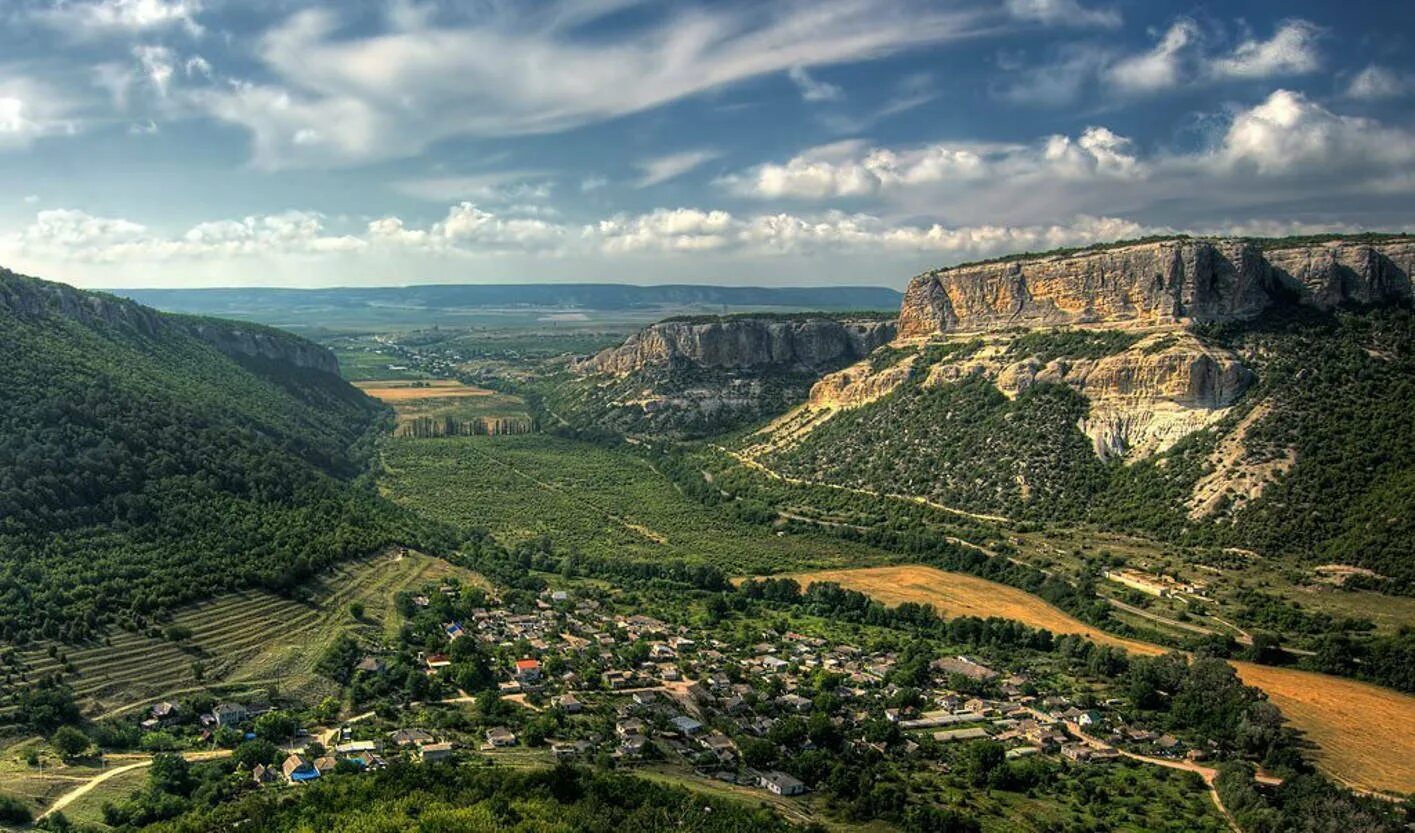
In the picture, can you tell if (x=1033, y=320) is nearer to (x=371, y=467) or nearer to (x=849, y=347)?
(x=849, y=347)

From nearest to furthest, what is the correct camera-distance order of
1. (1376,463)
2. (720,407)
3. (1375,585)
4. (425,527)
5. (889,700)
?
1. (889,700)
2. (1375,585)
3. (1376,463)
4. (425,527)
5. (720,407)

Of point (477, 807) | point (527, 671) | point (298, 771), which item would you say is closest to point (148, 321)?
point (527, 671)

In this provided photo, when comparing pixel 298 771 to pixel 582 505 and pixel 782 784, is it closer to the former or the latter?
pixel 782 784

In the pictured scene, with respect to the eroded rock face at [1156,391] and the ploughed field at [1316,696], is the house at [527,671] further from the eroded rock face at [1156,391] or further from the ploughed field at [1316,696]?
the eroded rock face at [1156,391]

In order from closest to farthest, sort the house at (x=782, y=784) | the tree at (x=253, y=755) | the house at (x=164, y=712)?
the tree at (x=253, y=755), the house at (x=782, y=784), the house at (x=164, y=712)

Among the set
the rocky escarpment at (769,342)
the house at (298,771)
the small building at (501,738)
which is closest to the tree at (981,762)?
the small building at (501,738)

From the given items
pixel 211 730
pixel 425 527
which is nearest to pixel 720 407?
pixel 425 527
